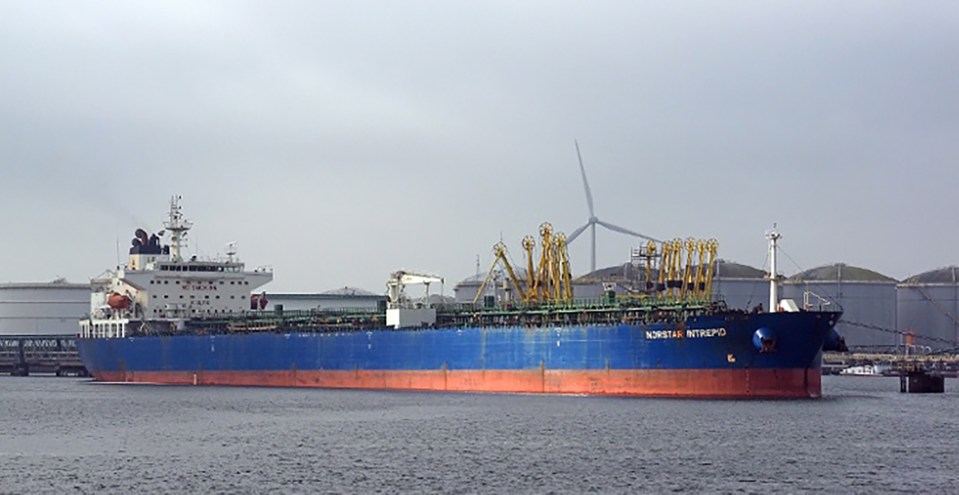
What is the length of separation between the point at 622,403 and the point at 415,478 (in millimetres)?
17055

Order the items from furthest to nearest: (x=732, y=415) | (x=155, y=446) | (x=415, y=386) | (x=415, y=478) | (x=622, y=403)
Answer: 1. (x=415, y=386)
2. (x=622, y=403)
3. (x=732, y=415)
4. (x=155, y=446)
5. (x=415, y=478)

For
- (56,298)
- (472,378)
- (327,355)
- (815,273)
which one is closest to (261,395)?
(327,355)

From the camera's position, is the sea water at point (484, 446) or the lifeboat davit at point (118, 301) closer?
the sea water at point (484, 446)

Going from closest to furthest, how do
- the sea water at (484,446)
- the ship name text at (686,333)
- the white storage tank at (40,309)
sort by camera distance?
1. the sea water at (484,446)
2. the ship name text at (686,333)
3. the white storage tank at (40,309)

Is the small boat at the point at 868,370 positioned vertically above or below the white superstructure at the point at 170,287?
below

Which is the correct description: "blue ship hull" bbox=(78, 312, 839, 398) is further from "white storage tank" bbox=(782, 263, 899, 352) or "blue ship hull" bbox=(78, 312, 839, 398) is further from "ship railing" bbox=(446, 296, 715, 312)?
"white storage tank" bbox=(782, 263, 899, 352)

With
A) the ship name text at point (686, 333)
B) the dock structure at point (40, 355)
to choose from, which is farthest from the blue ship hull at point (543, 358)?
the dock structure at point (40, 355)

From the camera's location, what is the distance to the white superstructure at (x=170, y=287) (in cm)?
6944

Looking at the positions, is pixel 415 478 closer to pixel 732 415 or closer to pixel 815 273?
pixel 732 415

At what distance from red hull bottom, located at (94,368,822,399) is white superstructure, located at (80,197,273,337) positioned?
9348mm

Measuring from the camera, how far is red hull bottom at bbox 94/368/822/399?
45812mm

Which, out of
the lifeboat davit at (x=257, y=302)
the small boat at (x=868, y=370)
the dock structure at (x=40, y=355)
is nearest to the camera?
the lifeboat davit at (x=257, y=302)

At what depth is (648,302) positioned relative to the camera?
50.7 m

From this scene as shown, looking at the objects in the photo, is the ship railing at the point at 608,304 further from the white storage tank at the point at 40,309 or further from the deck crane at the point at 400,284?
the white storage tank at the point at 40,309
